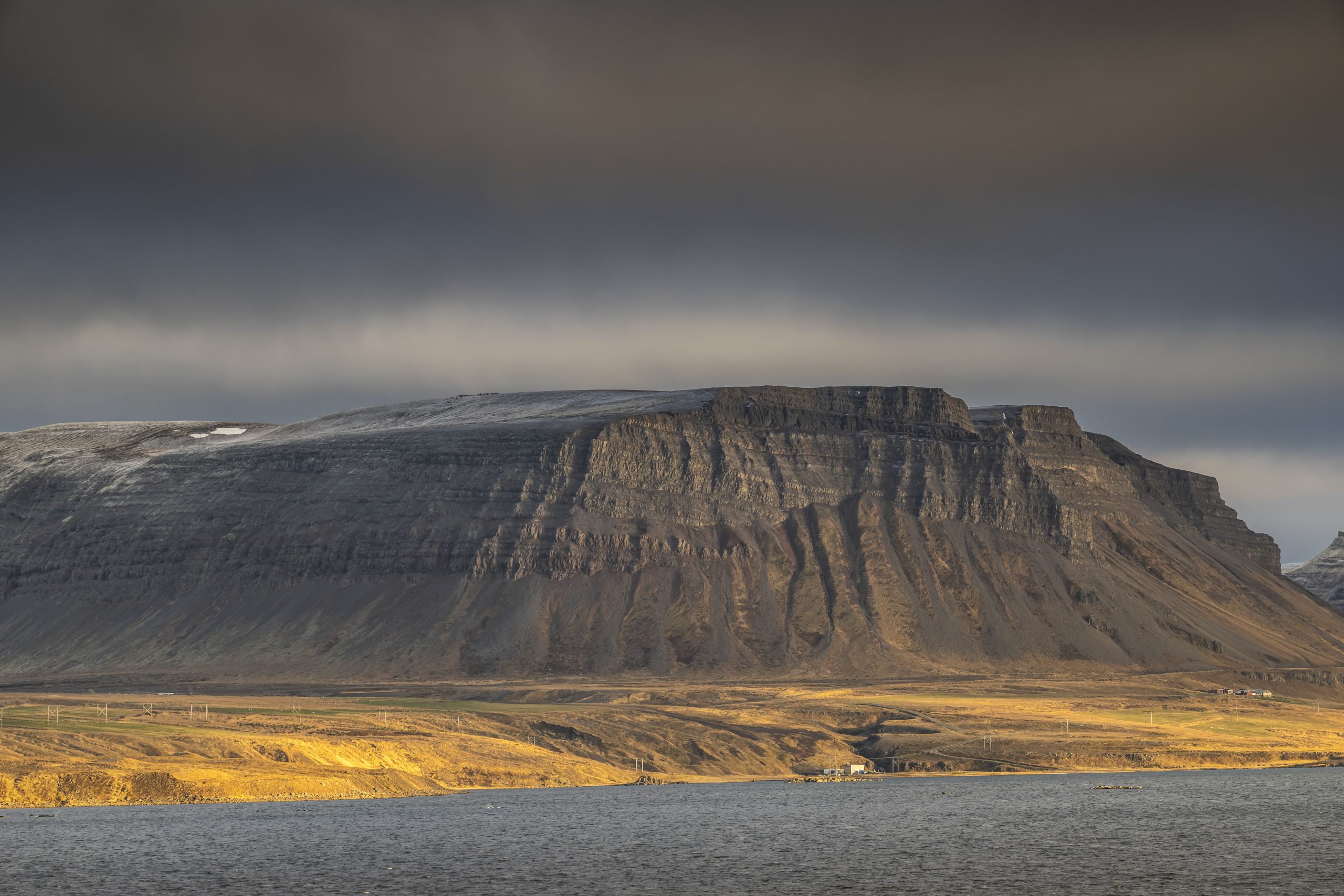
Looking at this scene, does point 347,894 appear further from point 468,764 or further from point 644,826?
point 468,764

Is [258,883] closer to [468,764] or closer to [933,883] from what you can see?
[933,883]

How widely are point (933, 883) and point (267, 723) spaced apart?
11024 centimetres

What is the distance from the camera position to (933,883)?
97688mm

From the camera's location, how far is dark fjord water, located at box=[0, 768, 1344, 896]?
3853 inches

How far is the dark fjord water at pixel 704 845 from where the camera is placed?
97.9 metres

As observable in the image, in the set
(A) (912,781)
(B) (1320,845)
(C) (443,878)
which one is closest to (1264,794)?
(A) (912,781)

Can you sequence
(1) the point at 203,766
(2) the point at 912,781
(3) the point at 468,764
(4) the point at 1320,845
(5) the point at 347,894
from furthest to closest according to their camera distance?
(2) the point at 912,781, (3) the point at 468,764, (1) the point at 203,766, (4) the point at 1320,845, (5) the point at 347,894

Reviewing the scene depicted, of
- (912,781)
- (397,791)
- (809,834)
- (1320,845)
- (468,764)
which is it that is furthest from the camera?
(912,781)

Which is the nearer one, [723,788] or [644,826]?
[644,826]

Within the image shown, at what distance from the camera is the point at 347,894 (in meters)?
93.9

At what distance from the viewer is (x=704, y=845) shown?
122 metres

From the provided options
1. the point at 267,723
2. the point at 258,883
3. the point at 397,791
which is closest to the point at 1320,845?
the point at 258,883

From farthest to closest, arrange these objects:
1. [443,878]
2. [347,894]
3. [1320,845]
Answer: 1. [1320,845]
2. [443,878]
3. [347,894]

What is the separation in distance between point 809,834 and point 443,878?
38.8 m
